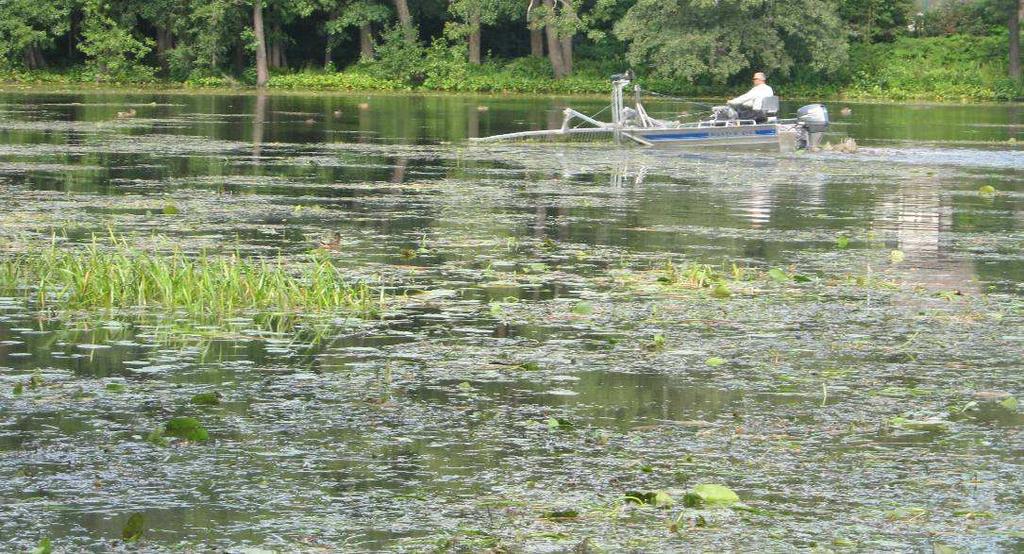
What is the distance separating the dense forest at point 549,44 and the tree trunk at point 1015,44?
0.07m

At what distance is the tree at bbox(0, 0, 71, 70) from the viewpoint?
60.3 metres

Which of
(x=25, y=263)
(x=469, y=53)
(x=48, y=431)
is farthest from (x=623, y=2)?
(x=48, y=431)

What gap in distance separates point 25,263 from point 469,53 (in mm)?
51772

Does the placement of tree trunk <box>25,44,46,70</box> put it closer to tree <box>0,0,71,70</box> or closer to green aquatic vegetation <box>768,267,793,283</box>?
tree <box>0,0,71,70</box>

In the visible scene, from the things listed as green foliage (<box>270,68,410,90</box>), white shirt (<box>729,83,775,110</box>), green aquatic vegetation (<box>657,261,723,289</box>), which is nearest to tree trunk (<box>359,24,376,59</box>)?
green foliage (<box>270,68,410,90</box>)

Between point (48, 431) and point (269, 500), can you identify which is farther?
point (48, 431)

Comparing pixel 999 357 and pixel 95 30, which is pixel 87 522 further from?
pixel 95 30

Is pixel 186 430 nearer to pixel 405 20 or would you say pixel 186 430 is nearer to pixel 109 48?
pixel 405 20

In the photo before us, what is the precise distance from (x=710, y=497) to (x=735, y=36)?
49722 mm

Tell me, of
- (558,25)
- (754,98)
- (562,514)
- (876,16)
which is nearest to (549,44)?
(558,25)

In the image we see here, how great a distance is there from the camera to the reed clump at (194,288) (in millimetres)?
11508

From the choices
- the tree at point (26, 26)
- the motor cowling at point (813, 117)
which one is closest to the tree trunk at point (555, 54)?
the tree at point (26, 26)

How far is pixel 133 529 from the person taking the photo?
632 cm

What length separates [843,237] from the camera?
53.9 feet
